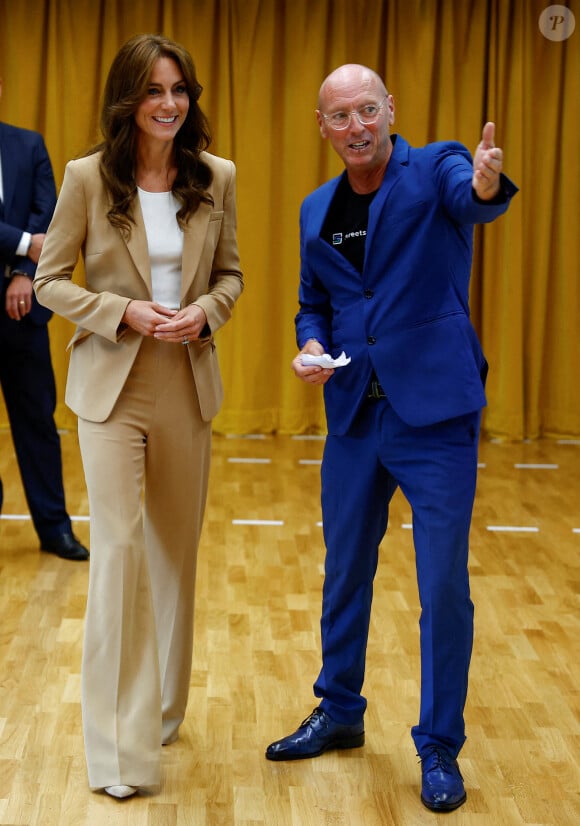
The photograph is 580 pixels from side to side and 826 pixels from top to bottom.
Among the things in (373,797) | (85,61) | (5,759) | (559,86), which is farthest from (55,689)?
(559,86)

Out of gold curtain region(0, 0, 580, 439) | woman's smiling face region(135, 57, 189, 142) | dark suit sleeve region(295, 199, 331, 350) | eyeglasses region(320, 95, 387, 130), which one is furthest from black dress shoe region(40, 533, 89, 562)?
gold curtain region(0, 0, 580, 439)

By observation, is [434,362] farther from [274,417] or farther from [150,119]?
[274,417]

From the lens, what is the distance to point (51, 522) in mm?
4227

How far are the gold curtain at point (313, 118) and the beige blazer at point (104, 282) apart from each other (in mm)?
4160

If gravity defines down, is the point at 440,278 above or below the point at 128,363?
above

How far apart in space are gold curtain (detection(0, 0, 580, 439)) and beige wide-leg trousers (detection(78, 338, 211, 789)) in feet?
13.8

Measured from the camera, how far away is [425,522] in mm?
2400

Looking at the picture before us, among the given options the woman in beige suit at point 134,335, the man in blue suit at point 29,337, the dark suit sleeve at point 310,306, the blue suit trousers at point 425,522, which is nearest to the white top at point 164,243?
the woman in beige suit at point 134,335

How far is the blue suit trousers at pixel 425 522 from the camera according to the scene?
239 centimetres

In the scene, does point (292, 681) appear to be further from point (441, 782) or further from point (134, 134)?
point (134, 134)

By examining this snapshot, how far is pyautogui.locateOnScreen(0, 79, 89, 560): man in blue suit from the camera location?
3990 mm

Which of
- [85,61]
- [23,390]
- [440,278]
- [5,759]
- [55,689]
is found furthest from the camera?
[85,61]

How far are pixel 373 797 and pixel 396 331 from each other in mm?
1015

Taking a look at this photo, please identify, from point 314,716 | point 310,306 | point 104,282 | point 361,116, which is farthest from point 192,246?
point 314,716
